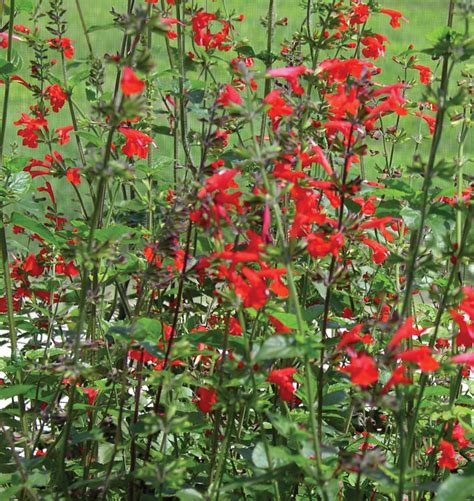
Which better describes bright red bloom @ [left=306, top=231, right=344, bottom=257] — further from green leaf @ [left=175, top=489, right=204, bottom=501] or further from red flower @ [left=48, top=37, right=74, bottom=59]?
red flower @ [left=48, top=37, right=74, bottom=59]

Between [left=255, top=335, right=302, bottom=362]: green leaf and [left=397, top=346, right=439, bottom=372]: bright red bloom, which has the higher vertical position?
[left=255, top=335, right=302, bottom=362]: green leaf

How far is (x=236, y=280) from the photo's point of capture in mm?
1834

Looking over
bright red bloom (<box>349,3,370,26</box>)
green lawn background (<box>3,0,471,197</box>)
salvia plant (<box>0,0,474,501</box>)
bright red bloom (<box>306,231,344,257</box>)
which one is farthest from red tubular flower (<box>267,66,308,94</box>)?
green lawn background (<box>3,0,471,197</box>)

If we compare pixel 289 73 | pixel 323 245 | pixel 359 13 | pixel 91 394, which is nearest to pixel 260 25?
pixel 359 13

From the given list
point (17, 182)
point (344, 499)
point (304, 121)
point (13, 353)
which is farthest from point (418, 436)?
point (17, 182)

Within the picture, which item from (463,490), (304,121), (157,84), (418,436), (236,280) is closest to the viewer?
(463,490)

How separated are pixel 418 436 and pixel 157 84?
1422mm

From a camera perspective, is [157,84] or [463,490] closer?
[463,490]

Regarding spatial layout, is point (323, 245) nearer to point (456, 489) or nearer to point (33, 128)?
point (456, 489)

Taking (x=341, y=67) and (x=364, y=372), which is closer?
(x=364, y=372)

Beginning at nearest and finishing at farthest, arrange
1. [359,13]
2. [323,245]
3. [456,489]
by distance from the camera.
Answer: [456,489] < [323,245] < [359,13]

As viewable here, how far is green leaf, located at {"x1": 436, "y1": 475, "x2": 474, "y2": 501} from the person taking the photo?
1.61m

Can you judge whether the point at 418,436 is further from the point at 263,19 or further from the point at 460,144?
the point at 263,19

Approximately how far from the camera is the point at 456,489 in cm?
163
